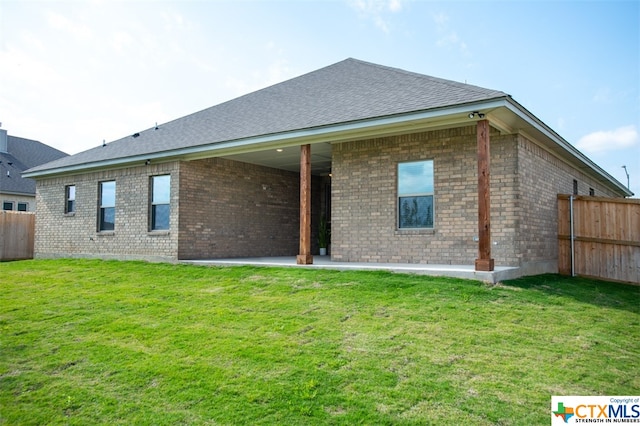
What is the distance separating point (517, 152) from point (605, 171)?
8.52 meters

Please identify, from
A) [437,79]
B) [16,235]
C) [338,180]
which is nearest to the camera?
[437,79]

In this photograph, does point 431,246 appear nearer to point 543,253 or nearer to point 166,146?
point 543,253

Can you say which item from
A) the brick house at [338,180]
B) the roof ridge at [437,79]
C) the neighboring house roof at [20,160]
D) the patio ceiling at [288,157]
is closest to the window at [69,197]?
the brick house at [338,180]

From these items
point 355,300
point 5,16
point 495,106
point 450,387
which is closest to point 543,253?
point 495,106

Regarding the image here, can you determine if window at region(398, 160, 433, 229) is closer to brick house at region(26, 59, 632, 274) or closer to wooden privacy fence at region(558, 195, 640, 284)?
brick house at region(26, 59, 632, 274)

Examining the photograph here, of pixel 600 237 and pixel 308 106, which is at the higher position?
pixel 308 106

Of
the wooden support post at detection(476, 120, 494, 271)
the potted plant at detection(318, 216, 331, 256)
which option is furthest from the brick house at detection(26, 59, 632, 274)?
the potted plant at detection(318, 216, 331, 256)

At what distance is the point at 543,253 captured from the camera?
11.1 m

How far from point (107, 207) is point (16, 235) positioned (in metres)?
5.77

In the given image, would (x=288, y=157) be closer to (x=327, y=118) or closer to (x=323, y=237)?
(x=323, y=237)

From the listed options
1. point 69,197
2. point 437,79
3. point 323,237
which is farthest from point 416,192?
point 69,197

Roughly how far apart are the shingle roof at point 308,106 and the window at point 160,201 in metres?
0.91

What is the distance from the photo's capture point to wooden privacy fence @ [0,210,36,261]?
59.4 ft

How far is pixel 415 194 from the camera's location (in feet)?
35.0
